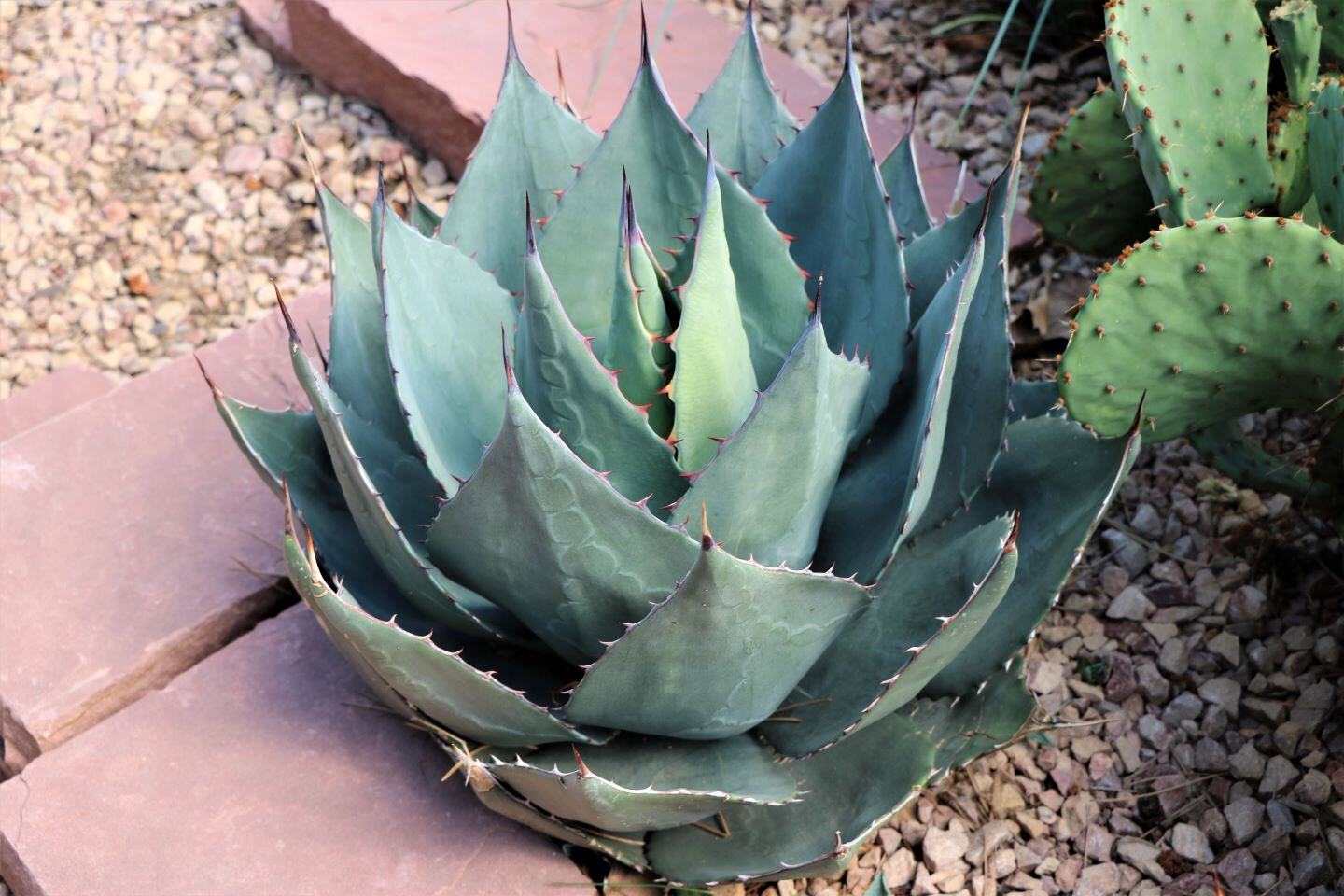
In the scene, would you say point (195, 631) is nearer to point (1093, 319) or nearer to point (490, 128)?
point (490, 128)

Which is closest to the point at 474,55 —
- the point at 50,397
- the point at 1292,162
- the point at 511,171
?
the point at 50,397

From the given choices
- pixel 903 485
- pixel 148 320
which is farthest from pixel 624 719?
pixel 148 320

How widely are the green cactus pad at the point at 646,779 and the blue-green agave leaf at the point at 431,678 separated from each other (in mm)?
33

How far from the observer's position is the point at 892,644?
1.55m

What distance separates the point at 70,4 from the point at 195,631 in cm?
230

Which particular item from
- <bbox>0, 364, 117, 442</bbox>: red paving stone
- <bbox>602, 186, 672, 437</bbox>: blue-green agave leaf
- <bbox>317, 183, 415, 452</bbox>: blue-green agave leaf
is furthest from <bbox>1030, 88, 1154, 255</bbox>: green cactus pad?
<bbox>0, 364, 117, 442</bbox>: red paving stone

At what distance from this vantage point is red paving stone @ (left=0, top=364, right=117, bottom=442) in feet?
8.56

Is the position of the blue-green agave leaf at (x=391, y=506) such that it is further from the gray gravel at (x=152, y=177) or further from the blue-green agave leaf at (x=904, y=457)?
the gray gravel at (x=152, y=177)

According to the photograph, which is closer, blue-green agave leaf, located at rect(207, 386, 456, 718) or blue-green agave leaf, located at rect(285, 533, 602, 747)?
blue-green agave leaf, located at rect(285, 533, 602, 747)

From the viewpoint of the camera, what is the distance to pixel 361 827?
1.68 m

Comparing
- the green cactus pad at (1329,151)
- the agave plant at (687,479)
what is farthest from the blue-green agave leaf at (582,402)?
the green cactus pad at (1329,151)

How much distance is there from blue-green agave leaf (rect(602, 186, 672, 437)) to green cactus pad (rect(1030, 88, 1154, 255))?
107cm

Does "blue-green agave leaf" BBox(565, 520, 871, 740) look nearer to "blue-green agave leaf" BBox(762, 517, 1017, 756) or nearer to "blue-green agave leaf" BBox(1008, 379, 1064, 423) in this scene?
"blue-green agave leaf" BBox(762, 517, 1017, 756)

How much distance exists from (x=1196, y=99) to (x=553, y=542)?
1151 millimetres
